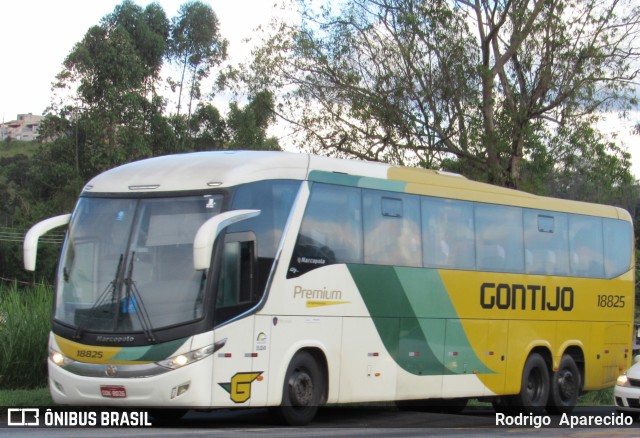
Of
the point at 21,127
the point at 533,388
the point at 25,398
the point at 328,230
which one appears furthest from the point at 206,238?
the point at 21,127

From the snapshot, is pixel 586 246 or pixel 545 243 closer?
pixel 545 243

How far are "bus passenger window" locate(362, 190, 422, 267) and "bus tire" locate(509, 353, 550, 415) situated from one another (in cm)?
386

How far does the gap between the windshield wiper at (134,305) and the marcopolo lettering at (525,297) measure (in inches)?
269

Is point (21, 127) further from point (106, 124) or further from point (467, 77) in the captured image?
point (467, 77)

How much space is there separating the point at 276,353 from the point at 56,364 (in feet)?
8.96

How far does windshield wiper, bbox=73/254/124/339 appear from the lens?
11.8m

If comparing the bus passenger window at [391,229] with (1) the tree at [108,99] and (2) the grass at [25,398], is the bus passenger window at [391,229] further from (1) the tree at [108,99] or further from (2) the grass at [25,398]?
(1) the tree at [108,99]

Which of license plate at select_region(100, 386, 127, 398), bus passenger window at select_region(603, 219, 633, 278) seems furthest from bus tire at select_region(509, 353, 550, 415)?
license plate at select_region(100, 386, 127, 398)

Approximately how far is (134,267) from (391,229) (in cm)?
441

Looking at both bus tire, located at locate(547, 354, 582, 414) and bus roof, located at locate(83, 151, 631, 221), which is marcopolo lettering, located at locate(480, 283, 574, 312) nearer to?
bus tire, located at locate(547, 354, 582, 414)

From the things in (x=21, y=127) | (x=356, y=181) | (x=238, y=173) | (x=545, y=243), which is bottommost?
(x=545, y=243)

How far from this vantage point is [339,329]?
1359 cm

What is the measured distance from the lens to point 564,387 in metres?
18.5

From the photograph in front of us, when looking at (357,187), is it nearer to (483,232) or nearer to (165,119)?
(483,232)
